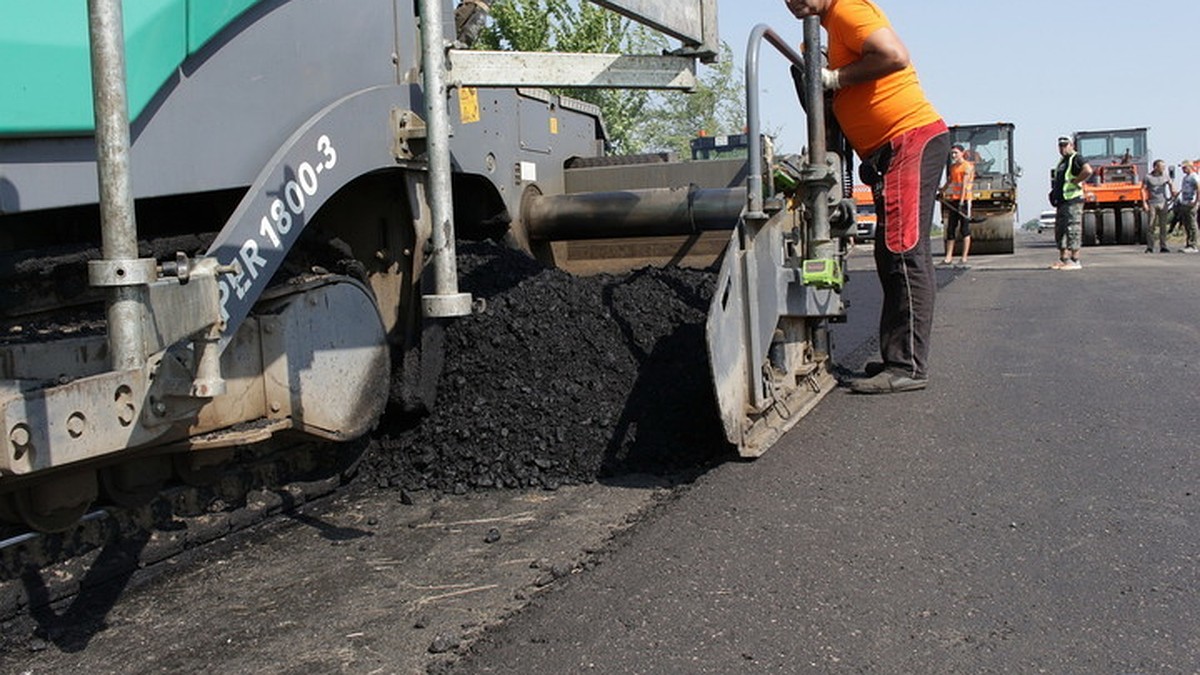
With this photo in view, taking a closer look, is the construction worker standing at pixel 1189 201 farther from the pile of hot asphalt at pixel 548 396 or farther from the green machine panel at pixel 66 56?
the green machine panel at pixel 66 56

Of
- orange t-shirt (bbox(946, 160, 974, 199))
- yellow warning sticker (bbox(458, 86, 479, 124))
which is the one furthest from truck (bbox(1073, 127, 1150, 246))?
yellow warning sticker (bbox(458, 86, 479, 124))

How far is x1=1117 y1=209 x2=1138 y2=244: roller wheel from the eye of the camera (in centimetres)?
2447

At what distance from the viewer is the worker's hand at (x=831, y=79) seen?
5.00 meters

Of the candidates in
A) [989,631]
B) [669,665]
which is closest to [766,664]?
[669,665]

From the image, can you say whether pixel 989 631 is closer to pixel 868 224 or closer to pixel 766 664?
pixel 766 664

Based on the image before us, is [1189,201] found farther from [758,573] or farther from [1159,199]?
[758,573]

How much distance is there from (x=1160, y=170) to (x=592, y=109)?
1802 centimetres

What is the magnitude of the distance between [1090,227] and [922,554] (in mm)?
23980

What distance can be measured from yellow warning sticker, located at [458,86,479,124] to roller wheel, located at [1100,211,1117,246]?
931 inches

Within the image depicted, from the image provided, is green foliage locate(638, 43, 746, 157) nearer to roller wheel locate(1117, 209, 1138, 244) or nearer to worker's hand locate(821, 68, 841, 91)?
roller wheel locate(1117, 209, 1138, 244)

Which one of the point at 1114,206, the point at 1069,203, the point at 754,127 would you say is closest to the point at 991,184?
the point at 1114,206

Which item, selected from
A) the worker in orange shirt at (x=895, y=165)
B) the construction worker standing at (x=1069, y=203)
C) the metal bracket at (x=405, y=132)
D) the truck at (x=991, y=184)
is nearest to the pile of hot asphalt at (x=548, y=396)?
the metal bracket at (x=405, y=132)

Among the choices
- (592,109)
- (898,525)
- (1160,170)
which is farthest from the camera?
(1160,170)

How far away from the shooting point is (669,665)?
2338mm
